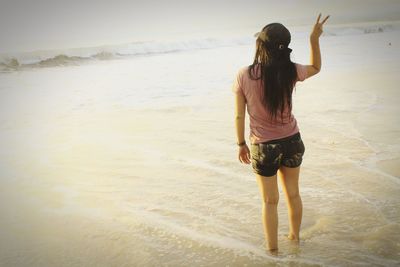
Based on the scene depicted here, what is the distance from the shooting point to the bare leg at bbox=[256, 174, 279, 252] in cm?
328

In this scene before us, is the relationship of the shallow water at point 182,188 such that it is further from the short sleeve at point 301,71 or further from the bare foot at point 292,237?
the short sleeve at point 301,71

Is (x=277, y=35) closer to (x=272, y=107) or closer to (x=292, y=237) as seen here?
(x=272, y=107)

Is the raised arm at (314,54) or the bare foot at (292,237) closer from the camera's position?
the raised arm at (314,54)

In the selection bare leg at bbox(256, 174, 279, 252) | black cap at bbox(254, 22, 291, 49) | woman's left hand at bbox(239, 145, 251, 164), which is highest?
black cap at bbox(254, 22, 291, 49)

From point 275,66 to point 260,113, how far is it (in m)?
0.41

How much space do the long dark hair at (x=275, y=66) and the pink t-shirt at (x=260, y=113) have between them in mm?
49

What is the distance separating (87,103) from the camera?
11930mm

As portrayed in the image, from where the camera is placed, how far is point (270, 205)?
11.0ft

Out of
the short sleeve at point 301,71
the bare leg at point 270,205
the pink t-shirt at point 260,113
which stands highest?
the short sleeve at point 301,71

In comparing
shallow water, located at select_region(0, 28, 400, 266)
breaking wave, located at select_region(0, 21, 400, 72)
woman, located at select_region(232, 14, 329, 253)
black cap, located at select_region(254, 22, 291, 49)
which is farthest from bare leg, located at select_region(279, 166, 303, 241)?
breaking wave, located at select_region(0, 21, 400, 72)

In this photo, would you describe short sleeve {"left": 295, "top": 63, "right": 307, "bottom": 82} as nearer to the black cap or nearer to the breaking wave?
the black cap

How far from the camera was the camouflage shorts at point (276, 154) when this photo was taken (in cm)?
316

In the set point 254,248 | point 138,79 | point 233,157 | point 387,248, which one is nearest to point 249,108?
point 254,248

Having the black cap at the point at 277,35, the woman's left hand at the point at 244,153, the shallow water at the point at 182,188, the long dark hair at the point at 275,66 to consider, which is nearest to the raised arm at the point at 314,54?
the long dark hair at the point at 275,66
